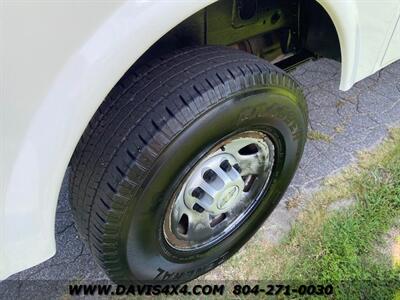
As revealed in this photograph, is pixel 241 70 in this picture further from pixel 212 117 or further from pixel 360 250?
pixel 360 250

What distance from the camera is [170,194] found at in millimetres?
1454

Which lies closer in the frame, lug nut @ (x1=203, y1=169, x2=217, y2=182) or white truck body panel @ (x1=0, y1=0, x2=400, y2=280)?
white truck body panel @ (x1=0, y1=0, x2=400, y2=280)

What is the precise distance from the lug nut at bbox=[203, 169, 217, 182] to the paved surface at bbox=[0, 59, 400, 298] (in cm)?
59

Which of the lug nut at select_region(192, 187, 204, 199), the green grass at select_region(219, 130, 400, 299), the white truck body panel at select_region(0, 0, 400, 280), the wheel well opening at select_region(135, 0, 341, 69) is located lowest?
the green grass at select_region(219, 130, 400, 299)

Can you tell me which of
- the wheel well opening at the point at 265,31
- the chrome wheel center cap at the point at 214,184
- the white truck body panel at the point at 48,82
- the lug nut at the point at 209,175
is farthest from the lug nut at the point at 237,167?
the white truck body panel at the point at 48,82

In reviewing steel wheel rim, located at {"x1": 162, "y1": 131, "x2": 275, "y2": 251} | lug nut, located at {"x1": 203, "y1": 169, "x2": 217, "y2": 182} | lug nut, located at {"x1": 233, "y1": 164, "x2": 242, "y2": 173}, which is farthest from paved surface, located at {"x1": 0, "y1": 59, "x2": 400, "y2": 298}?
lug nut, located at {"x1": 203, "y1": 169, "x2": 217, "y2": 182}

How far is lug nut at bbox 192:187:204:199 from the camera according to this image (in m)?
1.64

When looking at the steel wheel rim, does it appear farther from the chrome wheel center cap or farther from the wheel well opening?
the wheel well opening

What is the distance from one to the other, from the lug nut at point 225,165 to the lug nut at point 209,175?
0.04 metres

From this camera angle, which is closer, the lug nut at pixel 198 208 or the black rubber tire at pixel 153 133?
the black rubber tire at pixel 153 133

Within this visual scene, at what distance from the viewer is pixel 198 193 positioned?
5.41ft

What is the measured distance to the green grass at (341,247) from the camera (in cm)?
194

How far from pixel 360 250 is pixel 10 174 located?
152 cm

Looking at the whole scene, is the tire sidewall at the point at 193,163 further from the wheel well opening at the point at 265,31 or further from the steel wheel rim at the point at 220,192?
the wheel well opening at the point at 265,31
